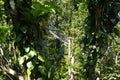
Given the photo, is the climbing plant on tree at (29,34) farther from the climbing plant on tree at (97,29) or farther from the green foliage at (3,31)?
the climbing plant on tree at (97,29)

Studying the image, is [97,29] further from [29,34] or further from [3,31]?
[3,31]

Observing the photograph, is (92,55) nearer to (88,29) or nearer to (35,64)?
(88,29)

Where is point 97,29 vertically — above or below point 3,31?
below

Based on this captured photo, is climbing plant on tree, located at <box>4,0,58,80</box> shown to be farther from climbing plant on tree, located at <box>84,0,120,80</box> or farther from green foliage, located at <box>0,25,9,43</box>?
climbing plant on tree, located at <box>84,0,120,80</box>

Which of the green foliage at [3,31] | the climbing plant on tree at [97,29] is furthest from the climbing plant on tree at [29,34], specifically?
the climbing plant on tree at [97,29]

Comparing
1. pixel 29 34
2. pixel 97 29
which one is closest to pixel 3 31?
pixel 29 34

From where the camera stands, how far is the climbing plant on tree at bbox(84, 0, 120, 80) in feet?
21.3

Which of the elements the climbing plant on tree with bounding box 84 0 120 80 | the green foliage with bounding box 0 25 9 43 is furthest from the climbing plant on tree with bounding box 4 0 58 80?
the climbing plant on tree with bounding box 84 0 120 80

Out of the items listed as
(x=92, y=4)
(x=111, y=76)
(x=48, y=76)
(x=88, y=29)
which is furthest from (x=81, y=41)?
(x=111, y=76)

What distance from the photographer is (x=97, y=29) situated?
6656 millimetres

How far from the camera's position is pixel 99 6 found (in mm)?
6363

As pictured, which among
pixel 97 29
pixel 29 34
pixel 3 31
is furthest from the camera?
pixel 97 29

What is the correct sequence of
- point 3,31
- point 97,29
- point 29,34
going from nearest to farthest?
point 3,31 < point 29,34 < point 97,29

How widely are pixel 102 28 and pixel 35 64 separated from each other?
6.65 ft
